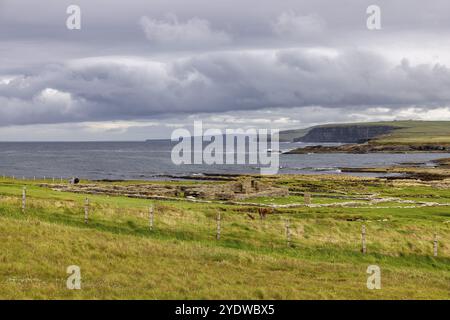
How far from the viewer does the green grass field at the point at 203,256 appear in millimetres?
19562

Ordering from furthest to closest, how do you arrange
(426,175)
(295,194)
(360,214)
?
(426,175), (295,194), (360,214)

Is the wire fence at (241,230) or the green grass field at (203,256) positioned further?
the wire fence at (241,230)

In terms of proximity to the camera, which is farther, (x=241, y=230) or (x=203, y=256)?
(x=241, y=230)

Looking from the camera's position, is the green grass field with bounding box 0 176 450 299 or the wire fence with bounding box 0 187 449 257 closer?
the green grass field with bounding box 0 176 450 299

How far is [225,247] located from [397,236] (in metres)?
14.0

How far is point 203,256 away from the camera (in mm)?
26844

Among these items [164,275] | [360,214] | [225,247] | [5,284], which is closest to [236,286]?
[164,275]

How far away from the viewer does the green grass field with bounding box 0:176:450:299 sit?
1956 centimetres

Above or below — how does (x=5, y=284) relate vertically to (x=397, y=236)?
above

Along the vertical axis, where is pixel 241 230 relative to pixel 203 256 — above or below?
below
